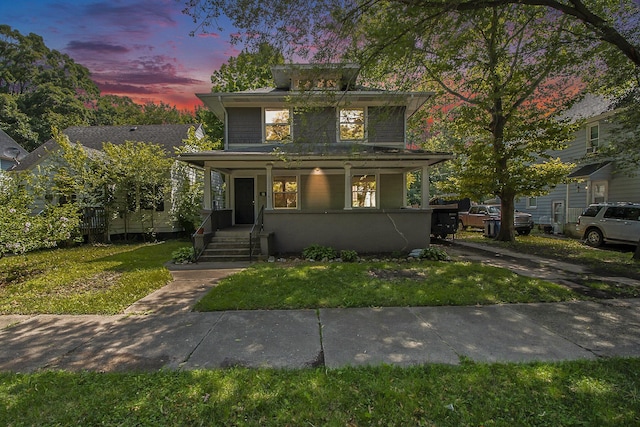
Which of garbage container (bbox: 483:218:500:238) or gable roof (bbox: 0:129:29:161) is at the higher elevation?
gable roof (bbox: 0:129:29:161)

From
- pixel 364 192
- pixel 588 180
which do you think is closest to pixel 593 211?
pixel 588 180

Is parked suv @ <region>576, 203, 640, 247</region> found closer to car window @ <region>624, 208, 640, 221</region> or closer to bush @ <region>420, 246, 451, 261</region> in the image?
car window @ <region>624, 208, 640, 221</region>

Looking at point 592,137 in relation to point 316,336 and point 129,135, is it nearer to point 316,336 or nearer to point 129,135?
point 316,336

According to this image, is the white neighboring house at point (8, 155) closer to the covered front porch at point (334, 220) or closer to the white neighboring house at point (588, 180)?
the covered front porch at point (334, 220)

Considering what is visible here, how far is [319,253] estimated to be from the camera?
30.4 feet

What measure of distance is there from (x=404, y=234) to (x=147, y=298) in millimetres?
7730

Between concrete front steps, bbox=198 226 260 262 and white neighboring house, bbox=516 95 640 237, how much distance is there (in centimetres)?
1430

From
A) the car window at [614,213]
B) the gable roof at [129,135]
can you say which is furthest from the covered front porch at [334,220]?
the gable roof at [129,135]

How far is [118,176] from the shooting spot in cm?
1300

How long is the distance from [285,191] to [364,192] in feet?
11.5

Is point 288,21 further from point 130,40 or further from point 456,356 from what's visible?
point 130,40

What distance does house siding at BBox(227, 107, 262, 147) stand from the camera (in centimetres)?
1202

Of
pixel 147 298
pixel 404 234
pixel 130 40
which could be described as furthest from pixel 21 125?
pixel 404 234

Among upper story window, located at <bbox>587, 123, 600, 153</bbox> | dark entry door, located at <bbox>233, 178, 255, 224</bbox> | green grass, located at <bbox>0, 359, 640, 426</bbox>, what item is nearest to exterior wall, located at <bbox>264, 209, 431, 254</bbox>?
dark entry door, located at <bbox>233, 178, 255, 224</bbox>
